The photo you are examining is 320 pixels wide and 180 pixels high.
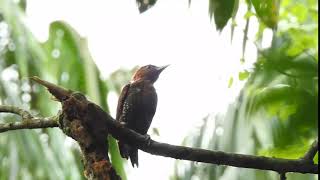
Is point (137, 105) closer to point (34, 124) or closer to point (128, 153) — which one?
point (128, 153)

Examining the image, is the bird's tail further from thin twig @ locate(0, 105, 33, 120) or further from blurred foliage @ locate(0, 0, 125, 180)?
thin twig @ locate(0, 105, 33, 120)

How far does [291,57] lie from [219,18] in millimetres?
122

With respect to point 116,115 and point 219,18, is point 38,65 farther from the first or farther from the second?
point 219,18

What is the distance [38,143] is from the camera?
2.19 metres

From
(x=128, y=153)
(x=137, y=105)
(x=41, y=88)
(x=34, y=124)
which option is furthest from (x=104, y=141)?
(x=41, y=88)

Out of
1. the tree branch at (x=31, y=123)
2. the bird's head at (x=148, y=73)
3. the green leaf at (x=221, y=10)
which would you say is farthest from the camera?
the bird's head at (x=148, y=73)

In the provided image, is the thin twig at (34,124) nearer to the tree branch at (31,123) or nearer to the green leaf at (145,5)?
the tree branch at (31,123)

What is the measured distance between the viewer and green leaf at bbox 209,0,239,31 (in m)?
0.60

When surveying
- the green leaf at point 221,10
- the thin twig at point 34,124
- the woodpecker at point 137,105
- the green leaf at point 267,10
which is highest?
the green leaf at point 221,10

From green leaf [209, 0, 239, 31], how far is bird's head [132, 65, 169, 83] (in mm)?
1816

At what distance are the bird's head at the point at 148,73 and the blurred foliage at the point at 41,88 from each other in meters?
0.16

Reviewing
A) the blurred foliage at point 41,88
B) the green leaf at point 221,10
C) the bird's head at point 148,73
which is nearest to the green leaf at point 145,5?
the green leaf at point 221,10

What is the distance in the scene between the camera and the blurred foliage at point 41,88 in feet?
Answer: 7.12

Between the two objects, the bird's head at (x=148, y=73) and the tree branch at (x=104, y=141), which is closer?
the tree branch at (x=104, y=141)
